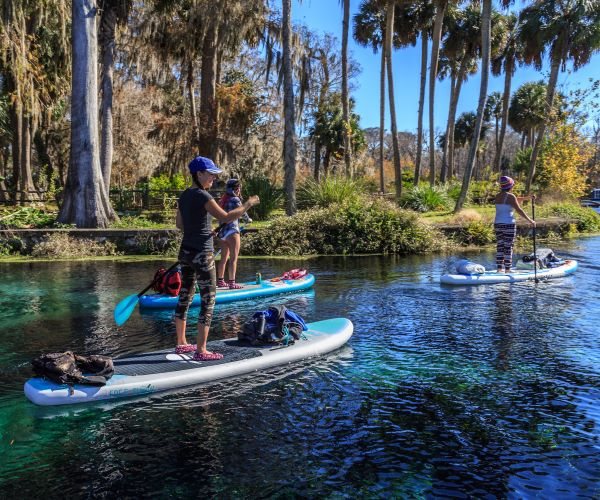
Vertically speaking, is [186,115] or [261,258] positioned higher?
[186,115]

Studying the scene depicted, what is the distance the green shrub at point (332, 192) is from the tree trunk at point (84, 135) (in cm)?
668

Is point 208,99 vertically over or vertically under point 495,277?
over

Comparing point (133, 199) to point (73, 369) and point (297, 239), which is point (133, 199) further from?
point (73, 369)

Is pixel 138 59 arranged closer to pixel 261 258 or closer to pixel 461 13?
pixel 261 258

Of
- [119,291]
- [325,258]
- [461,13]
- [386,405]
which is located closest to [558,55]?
[461,13]

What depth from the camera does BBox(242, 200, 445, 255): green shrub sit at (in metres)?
16.7

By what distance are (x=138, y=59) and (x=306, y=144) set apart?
25.6 meters

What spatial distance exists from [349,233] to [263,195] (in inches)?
219

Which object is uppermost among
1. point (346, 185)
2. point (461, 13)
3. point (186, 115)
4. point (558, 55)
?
point (461, 13)

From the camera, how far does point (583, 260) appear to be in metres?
14.6

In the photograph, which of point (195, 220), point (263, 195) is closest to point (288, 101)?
point (263, 195)

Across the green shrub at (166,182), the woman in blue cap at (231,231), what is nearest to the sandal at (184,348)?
the woman in blue cap at (231,231)

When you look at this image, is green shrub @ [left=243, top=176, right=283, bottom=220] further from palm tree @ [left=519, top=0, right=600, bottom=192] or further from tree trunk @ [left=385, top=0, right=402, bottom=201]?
palm tree @ [left=519, top=0, right=600, bottom=192]

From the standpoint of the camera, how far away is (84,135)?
17.6 metres
